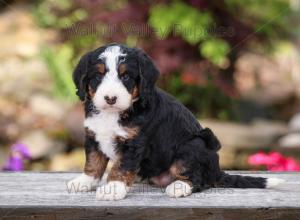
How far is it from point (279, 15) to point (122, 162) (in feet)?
23.9

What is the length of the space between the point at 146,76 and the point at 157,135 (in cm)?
42

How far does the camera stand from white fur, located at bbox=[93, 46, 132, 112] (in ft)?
12.0

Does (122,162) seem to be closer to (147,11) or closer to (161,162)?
(161,162)

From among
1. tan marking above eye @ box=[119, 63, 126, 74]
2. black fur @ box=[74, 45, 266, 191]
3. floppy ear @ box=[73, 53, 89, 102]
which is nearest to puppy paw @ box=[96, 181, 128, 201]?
black fur @ box=[74, 45, 266, 191]

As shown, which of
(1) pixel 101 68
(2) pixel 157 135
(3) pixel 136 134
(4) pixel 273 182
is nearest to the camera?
(1) pixel 101 68

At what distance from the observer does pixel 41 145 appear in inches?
408

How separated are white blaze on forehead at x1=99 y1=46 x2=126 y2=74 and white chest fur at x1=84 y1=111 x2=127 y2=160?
32 centimetres

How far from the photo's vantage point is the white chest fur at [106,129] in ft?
12.8

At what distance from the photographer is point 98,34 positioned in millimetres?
9539

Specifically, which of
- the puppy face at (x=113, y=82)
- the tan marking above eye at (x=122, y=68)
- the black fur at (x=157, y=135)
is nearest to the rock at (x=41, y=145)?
the black fur at (x=157, y=135)

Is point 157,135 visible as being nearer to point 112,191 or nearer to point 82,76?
point 112,191

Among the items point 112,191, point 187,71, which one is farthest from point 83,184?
point 187,71

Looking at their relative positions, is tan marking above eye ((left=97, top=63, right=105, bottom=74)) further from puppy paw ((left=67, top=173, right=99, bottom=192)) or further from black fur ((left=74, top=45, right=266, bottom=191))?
puppy paw ((left=67, top=173, right=99, bottom=192))

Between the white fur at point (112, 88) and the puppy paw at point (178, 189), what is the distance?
59 cm
